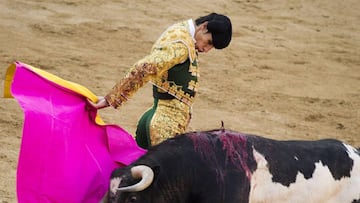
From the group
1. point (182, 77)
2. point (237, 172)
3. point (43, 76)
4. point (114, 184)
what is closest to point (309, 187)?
point (237, 172)


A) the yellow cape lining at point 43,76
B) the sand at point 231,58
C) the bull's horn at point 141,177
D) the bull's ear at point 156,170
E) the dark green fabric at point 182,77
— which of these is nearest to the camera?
the bull's horn at point 141,177

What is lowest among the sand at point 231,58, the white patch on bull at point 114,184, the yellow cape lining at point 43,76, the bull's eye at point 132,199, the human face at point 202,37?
the sand at point 231,58

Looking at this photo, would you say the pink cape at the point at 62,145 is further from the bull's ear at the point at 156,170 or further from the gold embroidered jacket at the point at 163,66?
the bull's ear at the point at 156,170

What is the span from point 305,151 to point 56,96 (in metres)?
1.20

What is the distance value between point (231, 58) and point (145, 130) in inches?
218

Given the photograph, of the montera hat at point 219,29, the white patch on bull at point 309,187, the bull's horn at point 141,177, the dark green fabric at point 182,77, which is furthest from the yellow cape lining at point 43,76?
the white patch on bull at point 309,187

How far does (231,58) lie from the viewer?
938 cm

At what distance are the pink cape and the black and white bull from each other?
0.16 meters

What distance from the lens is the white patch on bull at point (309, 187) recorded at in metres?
3.60

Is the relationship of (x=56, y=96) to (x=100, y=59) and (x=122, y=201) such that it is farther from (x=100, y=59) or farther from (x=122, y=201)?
(x=100, y=59)

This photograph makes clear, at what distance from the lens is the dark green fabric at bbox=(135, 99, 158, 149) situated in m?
3.91

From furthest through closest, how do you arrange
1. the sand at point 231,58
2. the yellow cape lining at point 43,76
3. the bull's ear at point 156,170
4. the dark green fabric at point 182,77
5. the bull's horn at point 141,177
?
the sand at point 231,58 → the dark green fabric at point 182,77 → the yellow cape lining at point 43,76 → the bull's ear at point 156,170 → the bull's horn at point 141,177

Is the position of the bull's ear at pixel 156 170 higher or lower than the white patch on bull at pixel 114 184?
higher

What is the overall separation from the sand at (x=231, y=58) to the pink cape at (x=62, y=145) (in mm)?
2271
